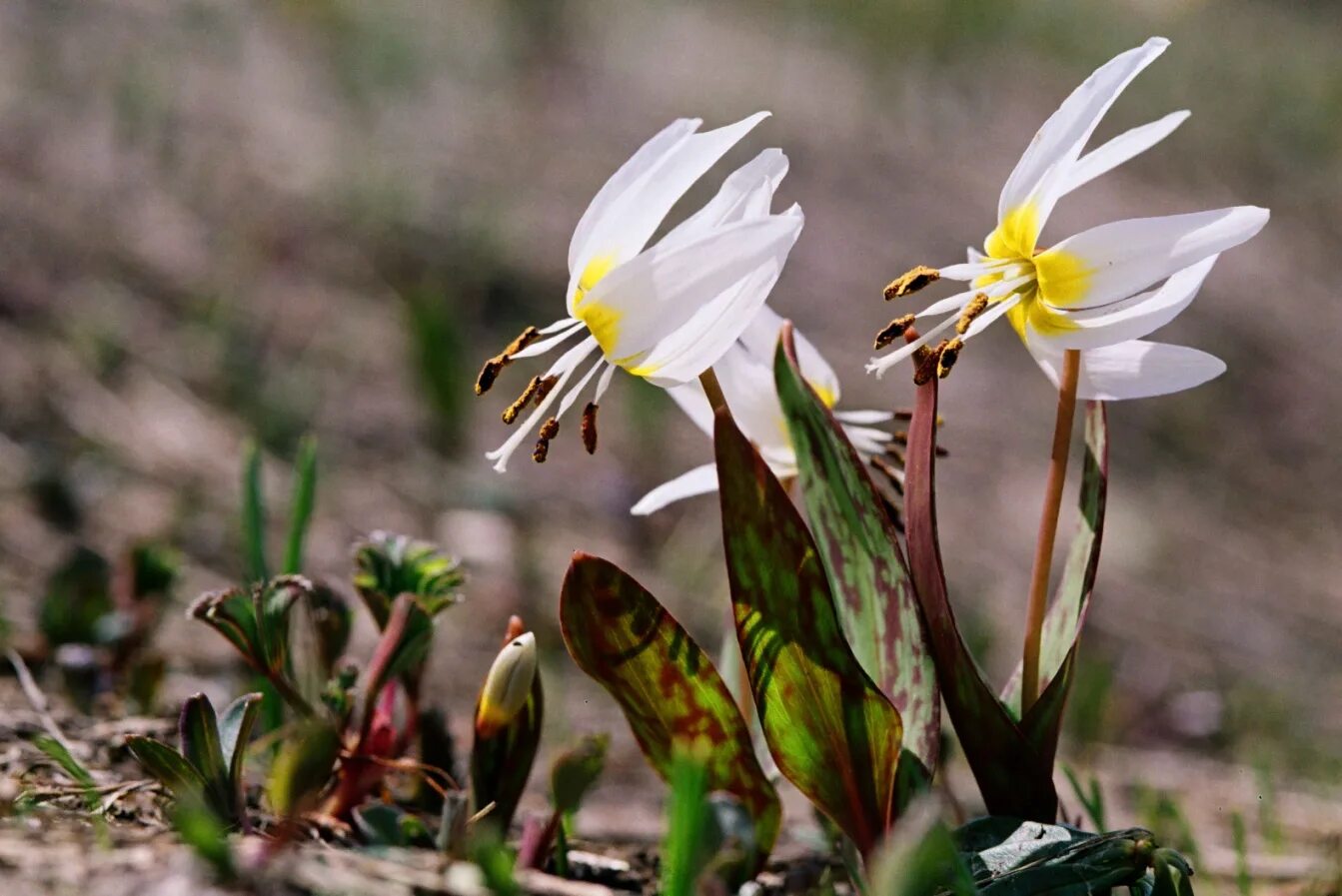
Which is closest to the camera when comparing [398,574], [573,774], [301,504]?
[573,774]

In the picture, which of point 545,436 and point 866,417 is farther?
point 866,417

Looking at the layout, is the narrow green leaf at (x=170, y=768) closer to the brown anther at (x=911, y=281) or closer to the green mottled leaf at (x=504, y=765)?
the green mottled leaf at (x=504, y=765)

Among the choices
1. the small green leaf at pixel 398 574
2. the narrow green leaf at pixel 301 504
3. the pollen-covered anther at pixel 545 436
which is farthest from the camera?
the narrow green leaf at pixel 301 504

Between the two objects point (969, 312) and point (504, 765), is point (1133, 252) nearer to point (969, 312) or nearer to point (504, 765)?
point (969, 312)

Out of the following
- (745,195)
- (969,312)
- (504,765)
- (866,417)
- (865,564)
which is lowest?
(504,765)

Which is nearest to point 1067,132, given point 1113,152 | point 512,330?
point 1113,152

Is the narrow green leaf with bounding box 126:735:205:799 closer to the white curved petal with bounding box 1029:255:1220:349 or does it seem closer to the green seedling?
the green seedling

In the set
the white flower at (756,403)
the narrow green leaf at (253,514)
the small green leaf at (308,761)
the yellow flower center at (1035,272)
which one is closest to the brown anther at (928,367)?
the yellow flower center at (1035,272)
